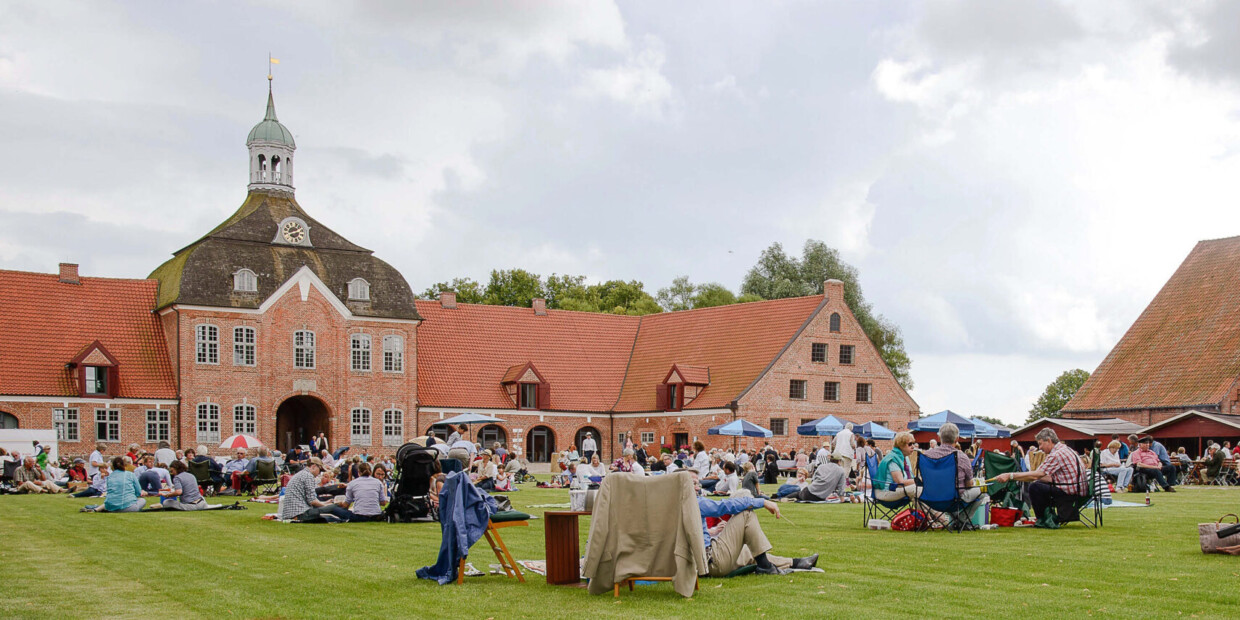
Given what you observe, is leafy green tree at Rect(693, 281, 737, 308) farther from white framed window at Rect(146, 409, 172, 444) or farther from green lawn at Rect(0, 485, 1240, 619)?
green lawn at Rect(0, 485, 1240, 619)

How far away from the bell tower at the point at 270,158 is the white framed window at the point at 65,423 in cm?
1310

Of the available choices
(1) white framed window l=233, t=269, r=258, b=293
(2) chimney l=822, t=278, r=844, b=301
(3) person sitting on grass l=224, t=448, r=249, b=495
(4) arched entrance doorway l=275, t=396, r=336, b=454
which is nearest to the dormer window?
(1) white framed window l=233, t=269, r=258, b=293

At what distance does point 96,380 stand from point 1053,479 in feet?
124

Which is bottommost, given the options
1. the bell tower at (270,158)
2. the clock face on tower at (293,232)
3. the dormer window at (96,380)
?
the dormer window at (96,380)

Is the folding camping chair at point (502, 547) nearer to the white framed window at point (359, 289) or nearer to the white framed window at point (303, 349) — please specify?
the white framed window at point (303, 349)

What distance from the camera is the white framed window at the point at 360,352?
49188 millimetres

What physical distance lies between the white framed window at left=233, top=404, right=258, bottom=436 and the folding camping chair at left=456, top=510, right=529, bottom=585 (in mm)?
36608

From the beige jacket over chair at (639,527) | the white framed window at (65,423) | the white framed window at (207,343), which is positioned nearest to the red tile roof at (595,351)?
the white framed window at (207,343)

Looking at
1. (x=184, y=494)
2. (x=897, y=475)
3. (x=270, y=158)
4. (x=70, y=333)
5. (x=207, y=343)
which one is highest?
(x=270, y=158)

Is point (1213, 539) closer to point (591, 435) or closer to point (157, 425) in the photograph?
point (157, 425)

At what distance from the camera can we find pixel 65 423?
4309 cm

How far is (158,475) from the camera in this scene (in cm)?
2464

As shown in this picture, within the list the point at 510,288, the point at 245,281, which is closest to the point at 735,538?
the point at 245,281

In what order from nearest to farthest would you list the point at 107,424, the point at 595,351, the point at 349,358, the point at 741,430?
the point at 741,430
the point at 107,424
the point at 349,358
the point at 595,351
